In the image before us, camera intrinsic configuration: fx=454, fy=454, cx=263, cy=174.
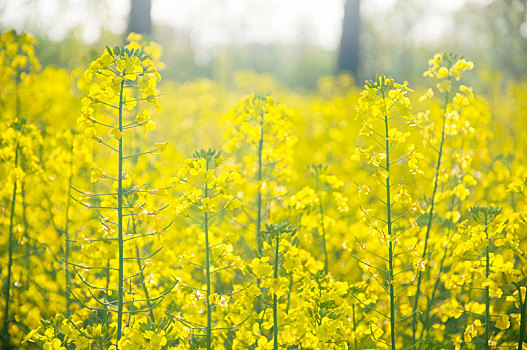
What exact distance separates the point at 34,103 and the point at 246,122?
121 inches

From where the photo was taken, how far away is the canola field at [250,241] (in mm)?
2031

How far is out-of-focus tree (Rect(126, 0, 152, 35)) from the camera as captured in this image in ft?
32.4

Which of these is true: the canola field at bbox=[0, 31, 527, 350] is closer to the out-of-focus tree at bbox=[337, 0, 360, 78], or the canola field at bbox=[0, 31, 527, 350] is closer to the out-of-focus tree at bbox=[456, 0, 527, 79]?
→ the out-of-focus tree at bbox=[337, 0, 360, 78]

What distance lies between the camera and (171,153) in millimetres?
5121

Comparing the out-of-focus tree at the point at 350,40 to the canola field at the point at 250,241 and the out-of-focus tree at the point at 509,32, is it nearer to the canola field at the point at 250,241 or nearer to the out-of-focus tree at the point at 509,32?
the out-of-focus tree at the point at 509,32

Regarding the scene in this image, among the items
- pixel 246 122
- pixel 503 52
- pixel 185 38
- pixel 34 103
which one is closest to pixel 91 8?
pixel 34 103

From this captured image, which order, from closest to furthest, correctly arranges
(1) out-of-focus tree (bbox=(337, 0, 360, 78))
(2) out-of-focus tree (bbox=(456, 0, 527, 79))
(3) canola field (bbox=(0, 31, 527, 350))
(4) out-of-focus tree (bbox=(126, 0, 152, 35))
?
(3) canola field (bbox=(0, 31, 527, 350)) < (4) out-of-focus tree (bbox=(126, 0, 152, 35)) < (1) out-of-focus tree (bbox=(337, 0, 360, 78)) < (2) out-of-focus tree (bbox=(456, 0, 527, 79))

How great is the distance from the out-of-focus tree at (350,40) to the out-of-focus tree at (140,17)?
17.0ft

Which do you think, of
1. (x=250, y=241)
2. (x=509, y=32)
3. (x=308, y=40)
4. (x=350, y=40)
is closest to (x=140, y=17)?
(x=350, y=40)

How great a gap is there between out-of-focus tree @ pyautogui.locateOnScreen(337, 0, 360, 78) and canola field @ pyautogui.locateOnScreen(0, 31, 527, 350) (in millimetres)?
8337

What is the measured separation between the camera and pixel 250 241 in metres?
3.53

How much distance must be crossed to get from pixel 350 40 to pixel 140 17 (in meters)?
5.52

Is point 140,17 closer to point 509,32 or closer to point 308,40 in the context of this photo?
point 509,32

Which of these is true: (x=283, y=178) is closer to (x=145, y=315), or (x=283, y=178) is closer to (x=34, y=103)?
(x=145, y=315)
